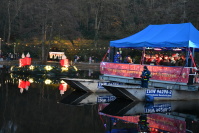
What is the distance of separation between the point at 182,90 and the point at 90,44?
149ft

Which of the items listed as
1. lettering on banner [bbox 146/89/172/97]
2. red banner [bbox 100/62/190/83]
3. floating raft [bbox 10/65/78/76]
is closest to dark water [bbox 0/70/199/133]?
lettering on banner [bbox 146/89/172/97]

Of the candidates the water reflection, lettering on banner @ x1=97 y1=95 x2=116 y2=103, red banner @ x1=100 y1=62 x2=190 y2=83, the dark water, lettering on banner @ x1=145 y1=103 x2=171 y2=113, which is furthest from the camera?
red banner @ x1=100 y1=62 x2=190 y2=83

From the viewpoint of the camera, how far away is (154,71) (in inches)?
829

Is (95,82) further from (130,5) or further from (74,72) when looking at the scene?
(130,5)

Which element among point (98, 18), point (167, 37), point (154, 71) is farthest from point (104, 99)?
point (98, 18)

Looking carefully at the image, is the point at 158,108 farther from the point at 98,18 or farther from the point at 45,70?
the point at 98,18

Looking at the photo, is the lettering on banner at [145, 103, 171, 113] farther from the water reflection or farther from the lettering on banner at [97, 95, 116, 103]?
the lettering on banner at [97, 95, 116, 103]

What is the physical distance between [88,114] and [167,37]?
8855 millimetres

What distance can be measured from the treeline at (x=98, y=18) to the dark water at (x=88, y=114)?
3205 cm

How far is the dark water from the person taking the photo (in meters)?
12.6

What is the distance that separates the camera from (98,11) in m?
66.5

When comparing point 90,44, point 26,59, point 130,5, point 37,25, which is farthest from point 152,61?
point 130,5

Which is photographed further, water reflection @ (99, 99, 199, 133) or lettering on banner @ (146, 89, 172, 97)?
lettering on banner @ (146, 89, 172, 97)

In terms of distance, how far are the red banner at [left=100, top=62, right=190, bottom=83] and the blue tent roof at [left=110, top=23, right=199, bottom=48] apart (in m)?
1.35
